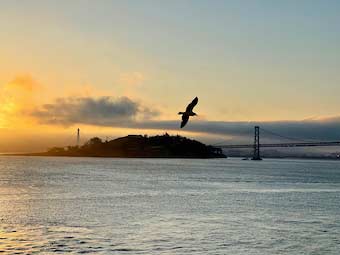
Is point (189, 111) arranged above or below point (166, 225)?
above

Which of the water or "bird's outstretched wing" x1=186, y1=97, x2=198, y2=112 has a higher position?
"bird's outstretched wing" x1=186, y1=97, x2=198, y2=112

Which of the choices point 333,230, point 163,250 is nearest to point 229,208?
point 333,230

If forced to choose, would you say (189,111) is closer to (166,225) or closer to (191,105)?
(191,105)

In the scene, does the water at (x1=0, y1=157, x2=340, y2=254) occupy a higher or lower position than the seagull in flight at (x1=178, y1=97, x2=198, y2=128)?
lower

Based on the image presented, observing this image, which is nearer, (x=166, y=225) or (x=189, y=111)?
(x=189, y=111)

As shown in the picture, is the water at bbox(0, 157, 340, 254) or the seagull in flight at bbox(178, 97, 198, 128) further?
the water at bbox(0, 157, 340, 254)

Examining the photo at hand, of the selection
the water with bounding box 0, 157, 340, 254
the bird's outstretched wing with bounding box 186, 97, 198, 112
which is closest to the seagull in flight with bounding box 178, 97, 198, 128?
the bird's outstretched wing with bounding box 186, 97, 198, 112

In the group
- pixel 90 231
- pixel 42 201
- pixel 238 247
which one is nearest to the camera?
pixel 238 247

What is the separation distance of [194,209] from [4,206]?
11309 millimetres

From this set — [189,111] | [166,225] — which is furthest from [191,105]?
[166,225]

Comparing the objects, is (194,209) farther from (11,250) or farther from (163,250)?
(11,250)

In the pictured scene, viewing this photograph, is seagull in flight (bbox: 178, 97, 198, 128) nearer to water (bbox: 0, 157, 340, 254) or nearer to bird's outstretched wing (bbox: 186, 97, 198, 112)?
bird's outstretched wing (bbox: 186, 97, 198, 112)

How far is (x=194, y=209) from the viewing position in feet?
108

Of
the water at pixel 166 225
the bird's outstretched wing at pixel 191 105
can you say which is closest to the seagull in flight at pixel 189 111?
the bird's outstretched wing at pixel 191 105
